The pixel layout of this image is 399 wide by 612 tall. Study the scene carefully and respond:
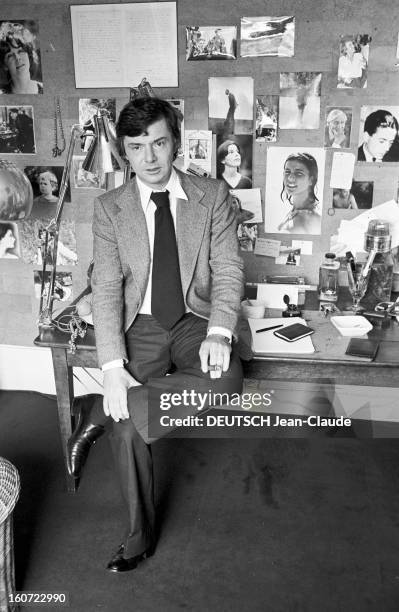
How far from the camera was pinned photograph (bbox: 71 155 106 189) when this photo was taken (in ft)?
8.84

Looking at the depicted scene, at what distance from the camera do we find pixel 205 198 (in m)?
2.16

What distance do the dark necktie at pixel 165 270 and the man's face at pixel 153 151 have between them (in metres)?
0.09

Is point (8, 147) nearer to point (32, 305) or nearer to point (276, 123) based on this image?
point (32, 305)

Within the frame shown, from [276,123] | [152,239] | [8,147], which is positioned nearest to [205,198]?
[152,239]

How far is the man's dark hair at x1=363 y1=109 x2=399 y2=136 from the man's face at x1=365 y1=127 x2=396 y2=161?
14mm

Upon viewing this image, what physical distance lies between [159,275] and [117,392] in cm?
45

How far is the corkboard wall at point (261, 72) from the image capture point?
92.0 inches

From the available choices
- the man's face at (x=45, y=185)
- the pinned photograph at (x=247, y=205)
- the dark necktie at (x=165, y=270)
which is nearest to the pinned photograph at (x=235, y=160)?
the pinned photograph at (x=247, y=205)

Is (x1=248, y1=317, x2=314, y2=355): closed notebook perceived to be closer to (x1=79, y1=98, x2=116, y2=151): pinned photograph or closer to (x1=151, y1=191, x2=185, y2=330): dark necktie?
(x1=151, y1=191, x2=185, y2=330): dark necktie

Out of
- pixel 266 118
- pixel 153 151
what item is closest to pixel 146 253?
pixel 153 151

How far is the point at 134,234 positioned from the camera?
2125mm

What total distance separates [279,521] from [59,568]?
782 millimetres

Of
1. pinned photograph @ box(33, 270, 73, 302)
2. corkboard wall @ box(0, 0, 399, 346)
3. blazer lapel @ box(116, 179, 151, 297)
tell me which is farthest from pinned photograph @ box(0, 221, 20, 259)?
blazer lapel @ box(116, 179, 151, 297)

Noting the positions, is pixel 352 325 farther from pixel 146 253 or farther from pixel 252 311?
pixel 146 253
